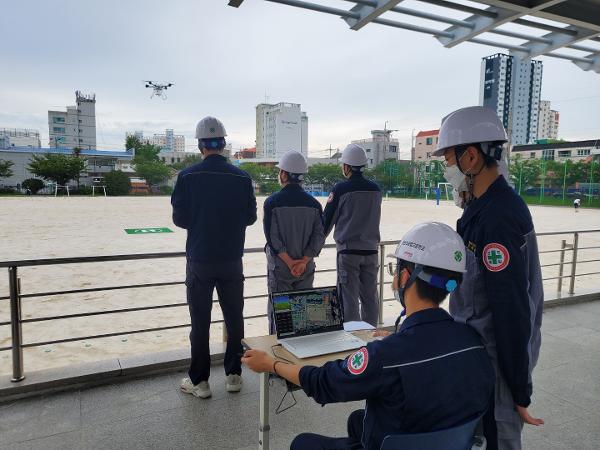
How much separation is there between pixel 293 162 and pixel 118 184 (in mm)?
36017

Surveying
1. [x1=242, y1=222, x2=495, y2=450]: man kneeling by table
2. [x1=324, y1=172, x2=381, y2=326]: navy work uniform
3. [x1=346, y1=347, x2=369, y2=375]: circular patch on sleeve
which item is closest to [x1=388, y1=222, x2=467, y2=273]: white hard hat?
[x1=242, y1=222, x2=495, y2=450]: man kneeling by table

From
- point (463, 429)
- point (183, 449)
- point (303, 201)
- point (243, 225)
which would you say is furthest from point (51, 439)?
point (463, 429)

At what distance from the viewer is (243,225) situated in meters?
2.62

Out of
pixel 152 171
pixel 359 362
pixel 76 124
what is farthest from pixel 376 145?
pixel 76 124

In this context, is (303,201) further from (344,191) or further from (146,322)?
(146,322)

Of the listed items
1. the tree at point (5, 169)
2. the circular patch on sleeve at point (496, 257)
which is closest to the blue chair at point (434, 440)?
the circular patch on sleeve at point (496, 257)

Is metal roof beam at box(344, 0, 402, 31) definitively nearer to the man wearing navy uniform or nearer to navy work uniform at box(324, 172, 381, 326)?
the man wearing navy uniform

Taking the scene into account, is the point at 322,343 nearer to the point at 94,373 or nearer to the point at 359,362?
the point at 359,362

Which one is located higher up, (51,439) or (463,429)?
(463,429)

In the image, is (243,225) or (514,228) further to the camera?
(243,225)

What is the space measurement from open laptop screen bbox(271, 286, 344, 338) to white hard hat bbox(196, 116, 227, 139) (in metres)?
1.18

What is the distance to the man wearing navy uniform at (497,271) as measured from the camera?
1.32m

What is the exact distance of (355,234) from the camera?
124 inches

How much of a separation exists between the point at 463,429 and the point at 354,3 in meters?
2.10
